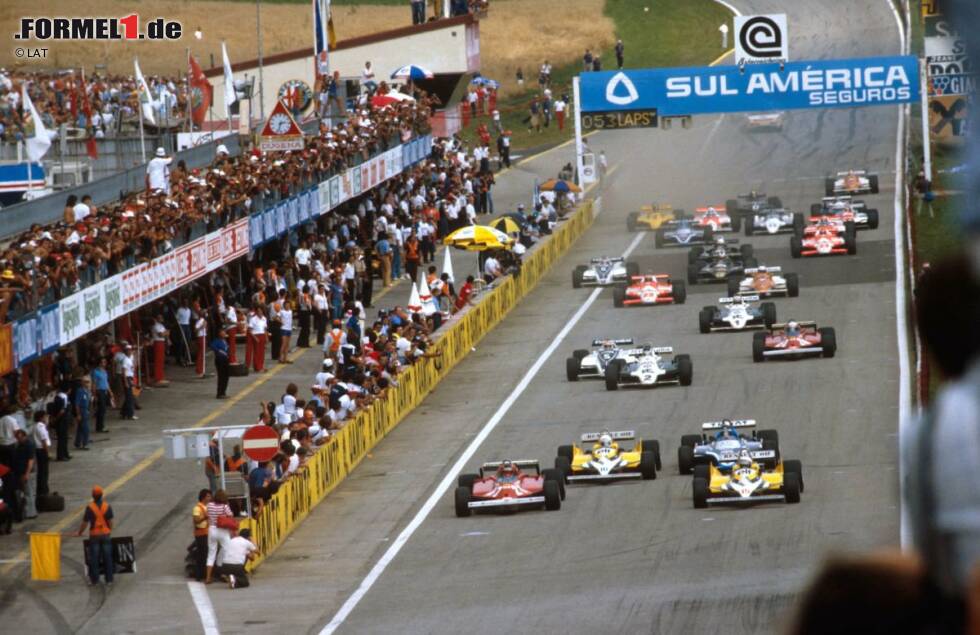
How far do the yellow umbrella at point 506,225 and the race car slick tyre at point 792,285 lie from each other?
25.6ft

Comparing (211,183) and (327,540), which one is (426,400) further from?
(327,540)

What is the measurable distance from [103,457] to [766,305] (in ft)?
50.6

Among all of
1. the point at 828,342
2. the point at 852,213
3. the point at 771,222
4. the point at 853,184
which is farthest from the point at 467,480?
the point at 853,184

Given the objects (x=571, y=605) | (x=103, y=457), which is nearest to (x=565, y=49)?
(x=103, y=457)

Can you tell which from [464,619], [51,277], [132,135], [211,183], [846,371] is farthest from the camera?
[132,135]

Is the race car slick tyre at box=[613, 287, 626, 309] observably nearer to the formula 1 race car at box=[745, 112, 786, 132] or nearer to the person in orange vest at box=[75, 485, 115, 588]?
the person in orange vest at box=[75, 485, 115, 588]

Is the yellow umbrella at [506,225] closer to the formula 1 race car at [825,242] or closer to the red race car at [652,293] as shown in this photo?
the red race car at [652,293]

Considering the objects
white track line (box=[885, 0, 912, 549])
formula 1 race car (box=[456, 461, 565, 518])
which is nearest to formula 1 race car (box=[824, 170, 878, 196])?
white track line (box=[885, 0, 912, 549])

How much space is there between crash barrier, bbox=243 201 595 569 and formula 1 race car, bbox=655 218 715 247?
9.55 feet

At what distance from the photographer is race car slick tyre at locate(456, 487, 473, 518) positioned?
25719 mm

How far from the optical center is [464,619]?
20.0 metres

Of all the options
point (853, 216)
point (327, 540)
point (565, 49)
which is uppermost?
point (565, 49)

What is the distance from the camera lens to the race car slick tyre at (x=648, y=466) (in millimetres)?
26953

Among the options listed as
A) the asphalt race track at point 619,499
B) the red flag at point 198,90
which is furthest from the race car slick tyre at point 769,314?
the red flag at point 198,90
